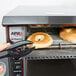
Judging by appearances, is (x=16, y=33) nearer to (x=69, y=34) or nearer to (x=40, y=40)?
(x=40, y=40)

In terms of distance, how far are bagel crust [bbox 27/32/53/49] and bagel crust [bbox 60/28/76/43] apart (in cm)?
8

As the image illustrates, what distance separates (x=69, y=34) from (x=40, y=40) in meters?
0.15

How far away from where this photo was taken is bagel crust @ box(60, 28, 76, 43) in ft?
2.24

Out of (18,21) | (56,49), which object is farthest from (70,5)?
(18,21)

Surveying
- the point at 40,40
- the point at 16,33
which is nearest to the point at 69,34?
the point at 40,40

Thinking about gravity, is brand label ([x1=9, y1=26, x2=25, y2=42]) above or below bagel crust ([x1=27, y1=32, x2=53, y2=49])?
above

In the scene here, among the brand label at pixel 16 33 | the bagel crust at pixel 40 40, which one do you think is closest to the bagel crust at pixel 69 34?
the bagel crust at pixel 40 40

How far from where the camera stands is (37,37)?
0.69 meters

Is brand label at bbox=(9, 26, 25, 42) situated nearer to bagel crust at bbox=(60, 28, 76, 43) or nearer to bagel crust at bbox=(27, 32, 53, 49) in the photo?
bagel crust at bbox=(27, 32, 53, 49)

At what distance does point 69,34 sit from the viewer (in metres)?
0.71

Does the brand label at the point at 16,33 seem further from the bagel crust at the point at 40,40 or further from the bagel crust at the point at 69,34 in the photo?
the bagel crust at the point at 69,34

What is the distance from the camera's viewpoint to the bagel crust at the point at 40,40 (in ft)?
2.13

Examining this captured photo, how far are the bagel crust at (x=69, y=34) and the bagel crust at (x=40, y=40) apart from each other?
0.08 meters

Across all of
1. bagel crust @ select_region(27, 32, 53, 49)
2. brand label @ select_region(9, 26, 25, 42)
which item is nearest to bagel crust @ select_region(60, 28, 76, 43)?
bagel crust @ select_region(27, 32, 53, 49)
